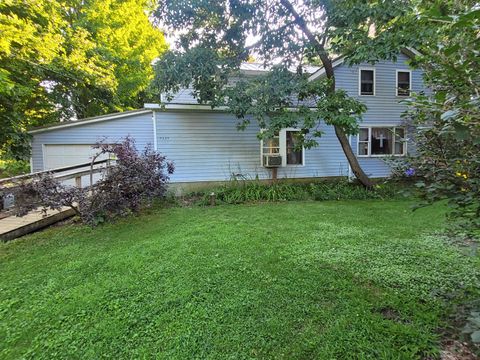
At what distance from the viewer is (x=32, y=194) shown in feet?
16.3

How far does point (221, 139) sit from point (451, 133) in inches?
340

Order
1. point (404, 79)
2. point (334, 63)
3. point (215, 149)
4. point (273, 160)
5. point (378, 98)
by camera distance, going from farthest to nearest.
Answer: point (404, 79), point (378, 98), point (334, 63), point (273, 160), point (215, 149)

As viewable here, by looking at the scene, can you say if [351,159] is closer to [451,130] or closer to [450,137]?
[450,137]

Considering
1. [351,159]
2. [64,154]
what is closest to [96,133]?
[64,154]

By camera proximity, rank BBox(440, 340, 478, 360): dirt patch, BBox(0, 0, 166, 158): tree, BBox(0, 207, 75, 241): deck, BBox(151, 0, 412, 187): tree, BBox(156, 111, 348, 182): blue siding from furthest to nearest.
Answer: BBox(156, 111, 348, 182): blue siding < BBox(151, 0, 412, 187): tree < BBox(0, 0, 166, 158): tree < BBox(0, 207, 75, 241): deck < BBox(440, 340, 478, 360): dirt patch

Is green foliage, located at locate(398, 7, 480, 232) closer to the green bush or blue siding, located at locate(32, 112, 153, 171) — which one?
the green bush

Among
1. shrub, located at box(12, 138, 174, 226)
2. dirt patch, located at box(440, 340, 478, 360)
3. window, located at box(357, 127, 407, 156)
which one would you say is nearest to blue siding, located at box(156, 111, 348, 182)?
window, located at box(357, 127, 407, 156)

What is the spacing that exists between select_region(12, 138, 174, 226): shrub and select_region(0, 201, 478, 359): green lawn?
0.64 metres

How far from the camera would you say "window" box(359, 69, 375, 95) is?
446 inches

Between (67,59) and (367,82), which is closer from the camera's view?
(67,59)

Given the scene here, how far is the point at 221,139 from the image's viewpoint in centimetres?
987

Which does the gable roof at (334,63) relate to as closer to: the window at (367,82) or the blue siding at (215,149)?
the window at (367,82)

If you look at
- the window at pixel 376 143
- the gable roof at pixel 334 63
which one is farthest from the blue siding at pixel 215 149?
the gable roof at pixel 334 63

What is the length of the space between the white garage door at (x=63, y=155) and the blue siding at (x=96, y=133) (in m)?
0.15
